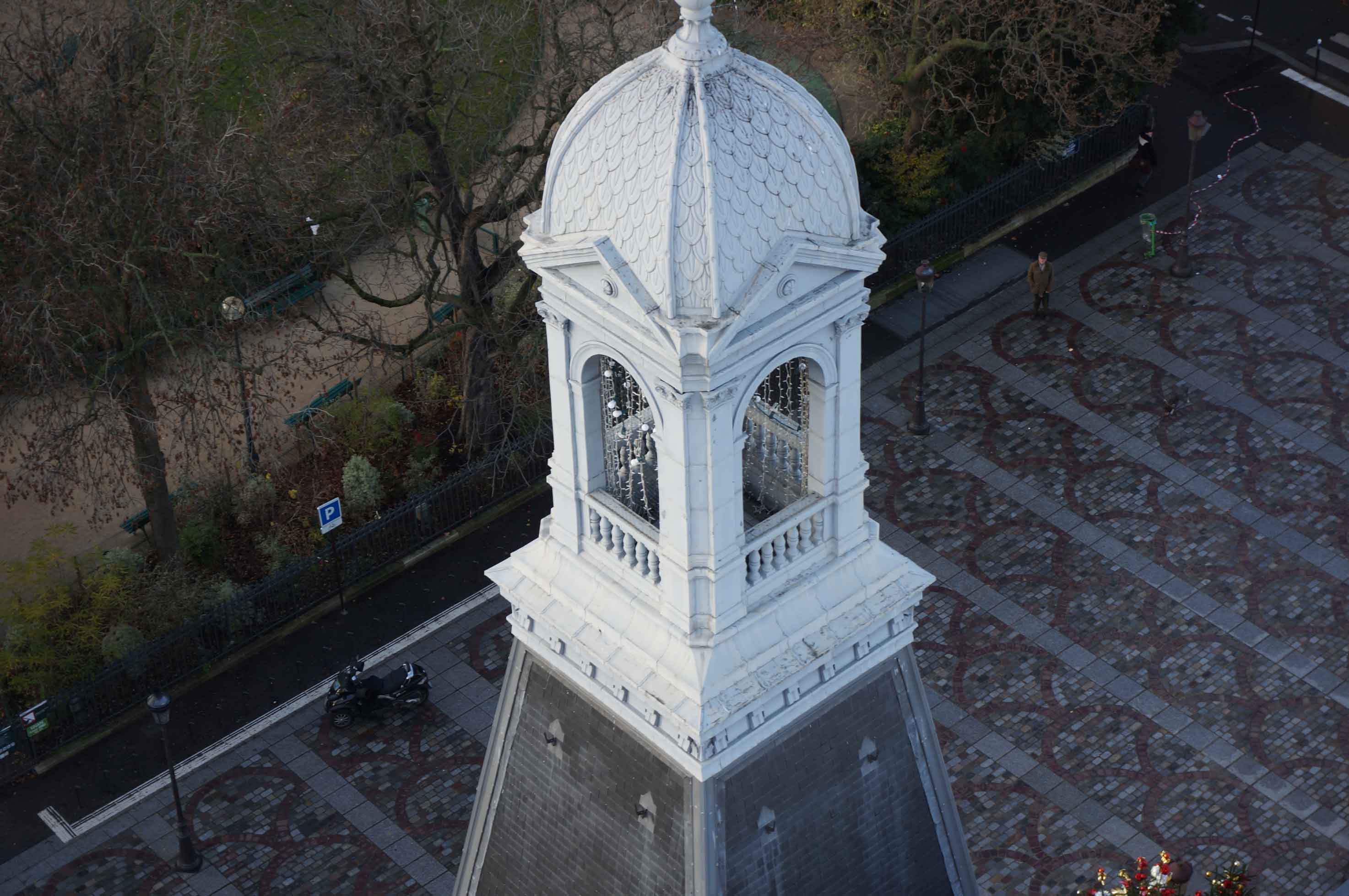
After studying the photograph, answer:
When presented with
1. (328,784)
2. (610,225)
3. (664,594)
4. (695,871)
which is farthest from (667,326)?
(328,784)

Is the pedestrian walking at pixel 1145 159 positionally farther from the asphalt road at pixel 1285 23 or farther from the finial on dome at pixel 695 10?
the finial on dome at pixel 695 10

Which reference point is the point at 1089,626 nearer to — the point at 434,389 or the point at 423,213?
the point at 434,389

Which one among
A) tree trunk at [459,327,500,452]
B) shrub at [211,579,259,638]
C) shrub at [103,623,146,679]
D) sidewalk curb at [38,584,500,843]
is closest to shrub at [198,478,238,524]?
shrub at [211,579,259,638]

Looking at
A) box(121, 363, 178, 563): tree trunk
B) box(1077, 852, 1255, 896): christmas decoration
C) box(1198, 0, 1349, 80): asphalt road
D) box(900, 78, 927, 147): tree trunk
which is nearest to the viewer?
box(1077, 852, 1255, 896): christmas decoration

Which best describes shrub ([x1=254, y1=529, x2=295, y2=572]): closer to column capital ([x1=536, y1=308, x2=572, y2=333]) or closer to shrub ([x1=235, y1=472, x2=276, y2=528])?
shrub ([x1=235, y1=472, x2=276, y2=528])

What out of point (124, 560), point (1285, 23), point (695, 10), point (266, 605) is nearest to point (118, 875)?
point (266, 605)

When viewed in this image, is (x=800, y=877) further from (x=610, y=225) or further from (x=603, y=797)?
(x=610, y=225)

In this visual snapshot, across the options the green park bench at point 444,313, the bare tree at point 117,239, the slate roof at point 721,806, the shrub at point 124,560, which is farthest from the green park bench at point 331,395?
the slate roof at point 721,806
